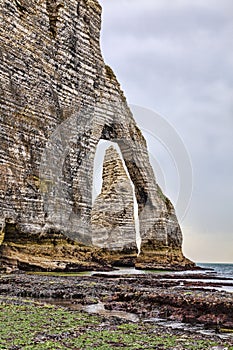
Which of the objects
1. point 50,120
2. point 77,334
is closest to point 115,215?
point 50,120

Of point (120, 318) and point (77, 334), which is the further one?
point (120, 318)

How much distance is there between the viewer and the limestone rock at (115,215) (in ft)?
180

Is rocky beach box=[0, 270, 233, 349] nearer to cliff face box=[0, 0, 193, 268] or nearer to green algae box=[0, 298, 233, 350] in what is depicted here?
green algae box=[0, 298, 233, 350]

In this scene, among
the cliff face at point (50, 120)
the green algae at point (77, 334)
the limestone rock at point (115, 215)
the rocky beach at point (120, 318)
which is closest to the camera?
the green algae at point (77, 334)

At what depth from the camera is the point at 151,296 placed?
45.2 ft

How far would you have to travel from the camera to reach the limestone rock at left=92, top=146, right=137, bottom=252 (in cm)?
5481

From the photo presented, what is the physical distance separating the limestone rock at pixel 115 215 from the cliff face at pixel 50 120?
1175 cm

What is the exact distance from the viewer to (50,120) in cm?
3344

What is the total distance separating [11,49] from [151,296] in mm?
Answer: 21701

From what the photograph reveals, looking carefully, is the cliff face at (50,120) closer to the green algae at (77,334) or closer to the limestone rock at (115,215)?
the limestone rock at (115,215)

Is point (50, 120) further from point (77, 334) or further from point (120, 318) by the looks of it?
point (77, 334)

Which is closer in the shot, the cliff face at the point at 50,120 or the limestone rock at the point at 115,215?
the cliff face at the point at 50,120

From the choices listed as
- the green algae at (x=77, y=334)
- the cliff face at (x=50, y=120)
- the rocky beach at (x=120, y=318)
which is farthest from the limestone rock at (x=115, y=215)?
the green algae at (x=77, y=334)

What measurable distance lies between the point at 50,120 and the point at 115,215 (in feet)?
79.3
